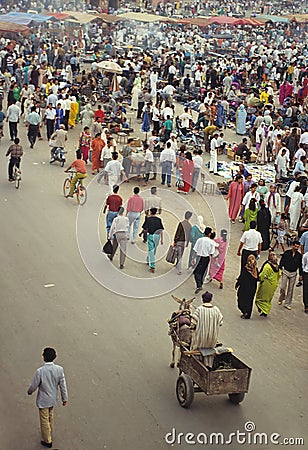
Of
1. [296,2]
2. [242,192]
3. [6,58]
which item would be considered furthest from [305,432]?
[296,2]

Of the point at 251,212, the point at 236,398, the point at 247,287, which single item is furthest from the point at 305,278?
the point at 236,398

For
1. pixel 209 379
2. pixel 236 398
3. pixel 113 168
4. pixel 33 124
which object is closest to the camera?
pixel 209 379

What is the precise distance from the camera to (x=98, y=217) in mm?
15320

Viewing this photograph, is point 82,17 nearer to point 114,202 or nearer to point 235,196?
point 235,196

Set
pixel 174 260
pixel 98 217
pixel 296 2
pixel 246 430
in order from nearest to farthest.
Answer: pixel 246 430 → pixel 174 260 → pixel 98 217 → pixel 296 2

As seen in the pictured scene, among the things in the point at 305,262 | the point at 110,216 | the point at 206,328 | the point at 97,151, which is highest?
the point at 206,328

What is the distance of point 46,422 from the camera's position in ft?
25.7

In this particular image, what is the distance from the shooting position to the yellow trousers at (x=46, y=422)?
781cm

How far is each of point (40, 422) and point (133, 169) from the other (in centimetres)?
1065

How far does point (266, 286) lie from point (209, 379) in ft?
10.4

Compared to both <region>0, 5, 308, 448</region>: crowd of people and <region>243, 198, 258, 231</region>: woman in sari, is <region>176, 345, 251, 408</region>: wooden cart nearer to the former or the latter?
<region>0, 5, 308, 448</region>: crowd of people

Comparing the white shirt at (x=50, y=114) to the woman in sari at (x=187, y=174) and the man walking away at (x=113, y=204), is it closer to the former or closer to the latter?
the woman in sari at (x=187, y=174)

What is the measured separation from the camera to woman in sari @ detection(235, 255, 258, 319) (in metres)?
11.1

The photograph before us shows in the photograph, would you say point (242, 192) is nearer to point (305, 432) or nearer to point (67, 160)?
point (67, 160)
